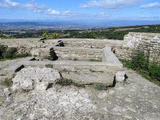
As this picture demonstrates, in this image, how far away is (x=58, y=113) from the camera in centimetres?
271

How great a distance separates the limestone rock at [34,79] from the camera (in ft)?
11.5

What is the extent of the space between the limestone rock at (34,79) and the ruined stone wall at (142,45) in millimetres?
4982

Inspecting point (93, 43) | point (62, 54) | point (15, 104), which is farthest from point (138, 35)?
point (15, 104)

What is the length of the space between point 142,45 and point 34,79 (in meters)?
5.76

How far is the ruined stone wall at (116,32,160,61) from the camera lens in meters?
6.30

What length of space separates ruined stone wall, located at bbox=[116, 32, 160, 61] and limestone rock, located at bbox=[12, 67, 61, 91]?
16.3 feet

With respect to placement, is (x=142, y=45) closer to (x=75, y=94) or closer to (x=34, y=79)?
(x=75, y=94)

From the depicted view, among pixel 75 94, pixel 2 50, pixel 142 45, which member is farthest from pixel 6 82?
pixel 142 45

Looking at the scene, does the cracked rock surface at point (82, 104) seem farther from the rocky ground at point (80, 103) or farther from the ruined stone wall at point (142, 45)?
the ruined stone wall at point (142, 45)

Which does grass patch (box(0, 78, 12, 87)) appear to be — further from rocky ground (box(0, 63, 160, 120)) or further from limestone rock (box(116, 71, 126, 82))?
limestone rock (box(116, 71, 126, 82))

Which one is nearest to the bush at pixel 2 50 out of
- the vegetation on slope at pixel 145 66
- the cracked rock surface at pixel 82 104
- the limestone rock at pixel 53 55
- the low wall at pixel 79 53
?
the limestone rock at pixel 53 55

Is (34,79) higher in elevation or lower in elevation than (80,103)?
higher

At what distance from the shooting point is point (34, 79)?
3623 mm

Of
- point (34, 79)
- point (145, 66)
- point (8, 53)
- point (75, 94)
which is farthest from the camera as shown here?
point (8, 53)
